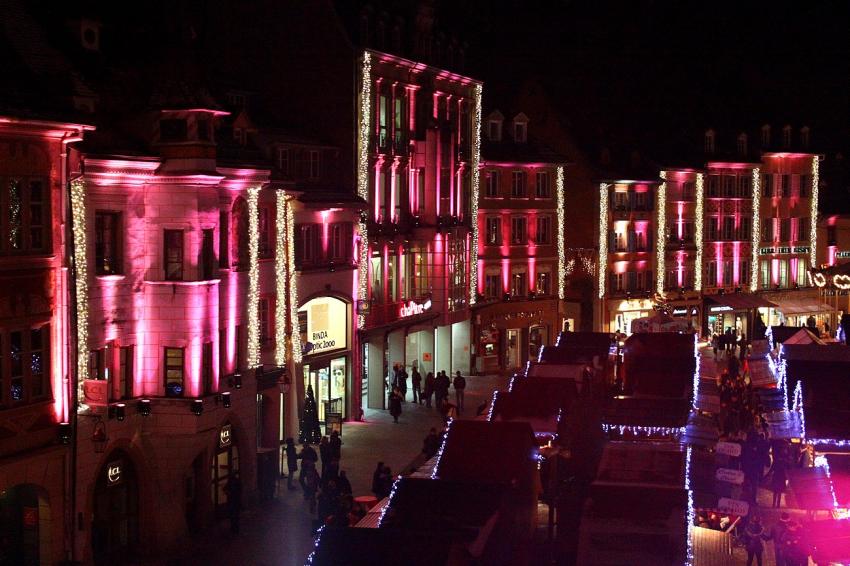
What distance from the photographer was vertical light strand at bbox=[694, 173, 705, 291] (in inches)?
3364

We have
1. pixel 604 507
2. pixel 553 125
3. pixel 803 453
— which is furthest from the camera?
pixel 553 125

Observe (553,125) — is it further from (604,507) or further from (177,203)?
(604,507)

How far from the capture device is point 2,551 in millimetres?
30266

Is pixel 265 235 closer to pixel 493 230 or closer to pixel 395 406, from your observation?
pixel 395 406

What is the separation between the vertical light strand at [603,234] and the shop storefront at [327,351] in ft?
92.3

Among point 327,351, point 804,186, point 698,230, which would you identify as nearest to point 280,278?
point 327,351

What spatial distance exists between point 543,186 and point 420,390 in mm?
20049

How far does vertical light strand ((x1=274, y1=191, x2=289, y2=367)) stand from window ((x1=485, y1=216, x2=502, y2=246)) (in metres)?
27.8

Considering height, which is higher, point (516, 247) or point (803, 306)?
point (516, 247)

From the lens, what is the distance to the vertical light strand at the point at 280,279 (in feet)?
145

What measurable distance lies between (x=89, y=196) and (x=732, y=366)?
107 ft

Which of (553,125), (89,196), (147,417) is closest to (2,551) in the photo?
(147,417)

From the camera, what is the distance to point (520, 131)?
75.1m

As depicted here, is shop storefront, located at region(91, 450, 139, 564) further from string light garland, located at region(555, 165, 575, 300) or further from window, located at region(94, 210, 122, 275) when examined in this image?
string light garland, located at region(555, 165, 575, 300)
